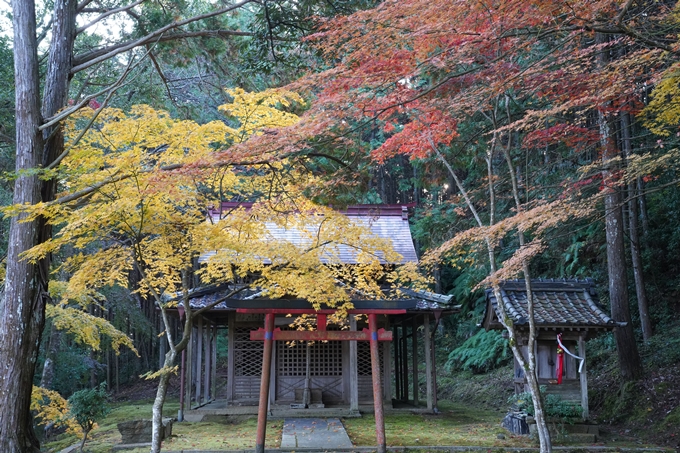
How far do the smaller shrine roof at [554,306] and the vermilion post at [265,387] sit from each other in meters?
4.36

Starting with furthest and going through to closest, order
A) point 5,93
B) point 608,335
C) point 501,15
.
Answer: point 608,335 < point 5,93 < point 501,15

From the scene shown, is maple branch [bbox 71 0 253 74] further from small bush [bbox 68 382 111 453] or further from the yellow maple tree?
small bush [bbox 68 382 111 453]

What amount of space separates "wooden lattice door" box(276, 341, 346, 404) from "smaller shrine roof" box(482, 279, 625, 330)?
455 centimetres

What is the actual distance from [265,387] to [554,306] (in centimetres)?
582

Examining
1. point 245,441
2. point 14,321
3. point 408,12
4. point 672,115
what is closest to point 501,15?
point 408,12

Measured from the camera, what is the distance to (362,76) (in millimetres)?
7121

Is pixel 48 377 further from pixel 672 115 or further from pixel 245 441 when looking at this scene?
pixel 672 115

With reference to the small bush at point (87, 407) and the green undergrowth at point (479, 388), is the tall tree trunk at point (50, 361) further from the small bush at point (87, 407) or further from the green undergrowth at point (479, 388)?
the green undergrowth at point (479, 388)

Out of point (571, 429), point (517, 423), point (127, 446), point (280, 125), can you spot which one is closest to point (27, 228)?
point (280, 125)

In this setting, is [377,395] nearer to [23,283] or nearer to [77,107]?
[23,283]

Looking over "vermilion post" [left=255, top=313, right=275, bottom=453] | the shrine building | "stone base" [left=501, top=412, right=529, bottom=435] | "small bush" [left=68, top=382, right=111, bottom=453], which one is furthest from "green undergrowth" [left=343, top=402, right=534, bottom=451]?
"small bush" [left=68, top=382, right=111, bottom=453]

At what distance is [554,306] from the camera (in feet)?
36.0

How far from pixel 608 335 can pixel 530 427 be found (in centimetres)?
670

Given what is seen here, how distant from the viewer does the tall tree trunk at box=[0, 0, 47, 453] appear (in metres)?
7.73
